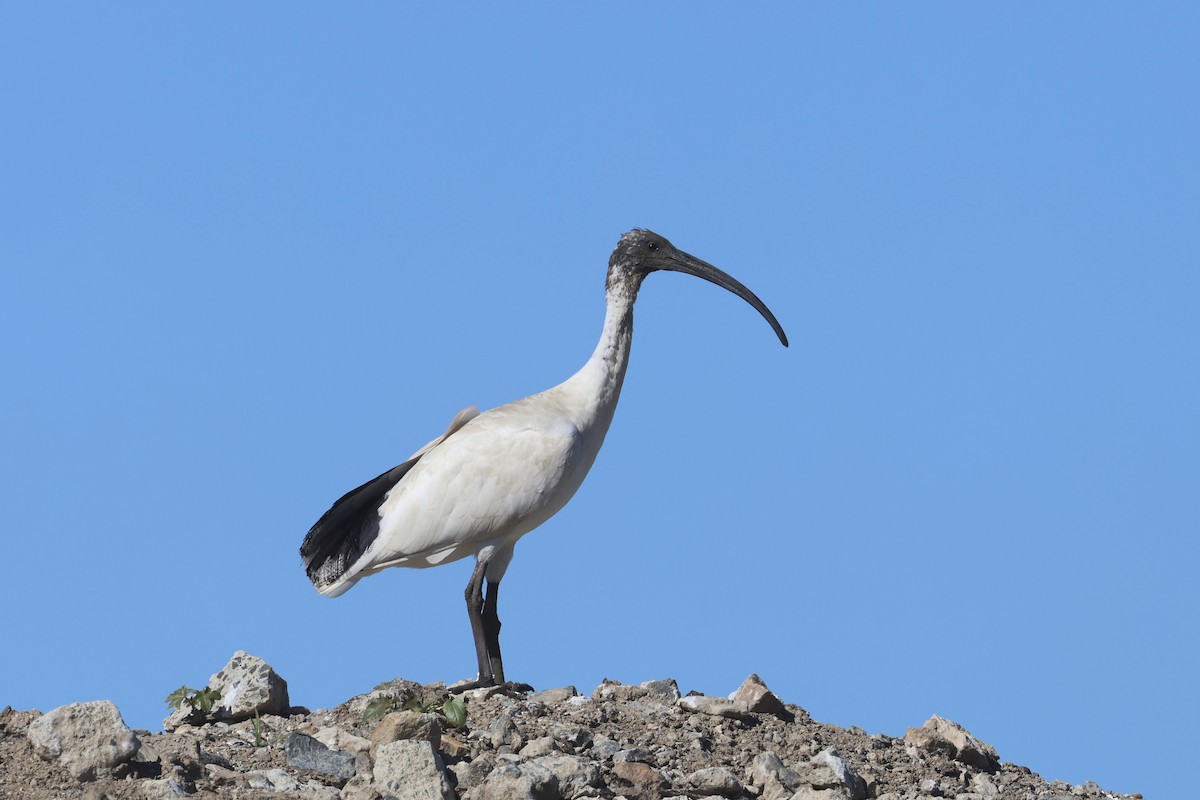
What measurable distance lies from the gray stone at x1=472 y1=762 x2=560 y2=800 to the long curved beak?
5.90 meters

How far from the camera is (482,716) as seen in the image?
11188mm

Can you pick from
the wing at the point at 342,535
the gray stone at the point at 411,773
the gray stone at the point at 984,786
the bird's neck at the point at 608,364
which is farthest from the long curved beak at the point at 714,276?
the gray stone at the point at 411,773

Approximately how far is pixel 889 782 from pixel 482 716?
2.71 meters

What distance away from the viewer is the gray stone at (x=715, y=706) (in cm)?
1138

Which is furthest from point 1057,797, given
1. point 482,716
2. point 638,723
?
point 482,716

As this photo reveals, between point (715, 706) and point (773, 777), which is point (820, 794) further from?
point (715, 706)

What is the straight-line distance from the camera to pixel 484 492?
13.1m

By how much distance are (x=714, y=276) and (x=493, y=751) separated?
18.9ft

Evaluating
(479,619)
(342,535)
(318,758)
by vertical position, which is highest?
(342,535)

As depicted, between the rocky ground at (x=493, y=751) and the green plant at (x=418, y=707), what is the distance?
0.01 m

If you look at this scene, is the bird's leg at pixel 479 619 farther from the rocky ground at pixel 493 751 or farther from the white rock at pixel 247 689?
the white rock at pixel 247 689

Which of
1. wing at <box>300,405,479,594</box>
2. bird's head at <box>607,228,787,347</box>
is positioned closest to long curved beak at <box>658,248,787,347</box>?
bird's head at <box>607,228,787,347</box>

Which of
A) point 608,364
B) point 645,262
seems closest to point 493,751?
point 608,364

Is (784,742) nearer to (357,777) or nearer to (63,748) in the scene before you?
(357,777)
